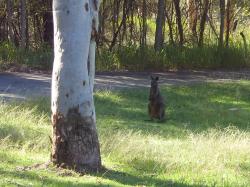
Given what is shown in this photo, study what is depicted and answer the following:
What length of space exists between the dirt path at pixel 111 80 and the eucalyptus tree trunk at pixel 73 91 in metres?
7.68

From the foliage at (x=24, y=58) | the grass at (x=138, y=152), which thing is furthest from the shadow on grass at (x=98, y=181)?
the foliage at (x=24, y=58)

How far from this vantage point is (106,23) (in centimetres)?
2378

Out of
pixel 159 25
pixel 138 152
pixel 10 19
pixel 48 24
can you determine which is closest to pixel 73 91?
pixel 138 152

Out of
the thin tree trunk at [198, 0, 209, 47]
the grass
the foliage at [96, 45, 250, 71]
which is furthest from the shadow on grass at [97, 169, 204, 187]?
the thin tree trunk at [198, 0, 209, 47]

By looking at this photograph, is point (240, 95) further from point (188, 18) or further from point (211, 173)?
point (211, 173)

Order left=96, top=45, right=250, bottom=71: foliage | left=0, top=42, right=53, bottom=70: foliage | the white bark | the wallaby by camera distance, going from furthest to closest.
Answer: left=96, top=45, right=250, bottom=71: foliage < left=0, top=42, right=53, bottom=70: foliage < the wallaby < the white bark

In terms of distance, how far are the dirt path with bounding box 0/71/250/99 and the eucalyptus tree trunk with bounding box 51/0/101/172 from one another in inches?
302

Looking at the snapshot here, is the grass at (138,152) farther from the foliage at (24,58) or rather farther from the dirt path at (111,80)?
the foliage at (24,58)

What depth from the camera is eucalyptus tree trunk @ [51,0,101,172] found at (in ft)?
22.6

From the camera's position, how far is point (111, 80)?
18.4m

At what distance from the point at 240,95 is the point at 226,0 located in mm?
8442

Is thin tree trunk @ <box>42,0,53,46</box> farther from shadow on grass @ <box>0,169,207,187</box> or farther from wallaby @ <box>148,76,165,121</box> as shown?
shadow on grass @ <box>0,169,207,187</box>

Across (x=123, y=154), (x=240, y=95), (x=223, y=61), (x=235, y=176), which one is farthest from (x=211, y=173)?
(x=223, y=61)

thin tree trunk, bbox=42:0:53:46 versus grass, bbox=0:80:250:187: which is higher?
thin tree trunk, bbox=42:0:53:46
